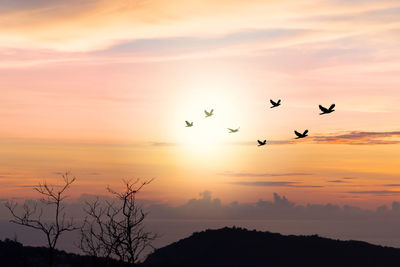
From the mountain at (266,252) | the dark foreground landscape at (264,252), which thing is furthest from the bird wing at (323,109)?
the mountain at (266,252)

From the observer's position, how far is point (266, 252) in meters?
125

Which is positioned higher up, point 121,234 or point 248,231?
point 248,231

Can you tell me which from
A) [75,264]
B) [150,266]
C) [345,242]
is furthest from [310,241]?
[75,264]

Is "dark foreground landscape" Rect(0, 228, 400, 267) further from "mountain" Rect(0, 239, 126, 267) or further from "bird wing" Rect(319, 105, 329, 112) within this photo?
"bird wing" Rect(319, 105, 329, 112)

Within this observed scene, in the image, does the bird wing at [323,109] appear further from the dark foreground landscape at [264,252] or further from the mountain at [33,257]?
the dark foreground landscape at [264,252]

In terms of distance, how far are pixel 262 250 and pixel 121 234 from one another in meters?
89.1

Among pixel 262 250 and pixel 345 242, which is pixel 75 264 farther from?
pixel 345 242

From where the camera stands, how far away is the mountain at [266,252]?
120 metres

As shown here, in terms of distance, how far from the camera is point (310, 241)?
131 m

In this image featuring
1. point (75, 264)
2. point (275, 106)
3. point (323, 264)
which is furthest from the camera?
point (323, 264)

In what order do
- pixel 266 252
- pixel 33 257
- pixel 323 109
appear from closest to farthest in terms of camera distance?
pixel 323 109, pixel 33 257, pixel 266 252

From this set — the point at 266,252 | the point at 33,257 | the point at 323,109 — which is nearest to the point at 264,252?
the point at 266,252

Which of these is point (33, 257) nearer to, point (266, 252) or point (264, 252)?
point (264, 252)

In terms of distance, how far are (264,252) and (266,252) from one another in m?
0.44
